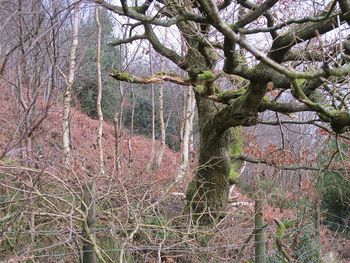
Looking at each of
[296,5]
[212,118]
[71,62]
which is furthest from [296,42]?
[71,62]

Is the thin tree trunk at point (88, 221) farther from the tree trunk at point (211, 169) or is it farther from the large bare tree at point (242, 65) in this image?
the tree trunk at point (211, 169)

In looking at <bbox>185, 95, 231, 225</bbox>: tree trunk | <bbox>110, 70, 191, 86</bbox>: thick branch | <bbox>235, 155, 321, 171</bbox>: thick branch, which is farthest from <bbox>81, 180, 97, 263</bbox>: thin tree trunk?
<bbox>235, 155, 321, 171</bbox>: thick branch

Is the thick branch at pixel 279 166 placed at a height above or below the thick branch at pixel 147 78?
below

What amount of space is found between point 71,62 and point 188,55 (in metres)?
4.73

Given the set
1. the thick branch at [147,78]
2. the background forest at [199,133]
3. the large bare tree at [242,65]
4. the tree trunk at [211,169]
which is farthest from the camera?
the tree trunk at [211,169]

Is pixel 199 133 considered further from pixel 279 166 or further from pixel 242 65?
pixel 242 65

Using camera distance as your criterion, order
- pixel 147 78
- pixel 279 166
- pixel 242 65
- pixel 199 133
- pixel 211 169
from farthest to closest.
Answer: pixel 199 133, pixel 279 166, pixel 211 169, pixel 147 78, pixel 242 65

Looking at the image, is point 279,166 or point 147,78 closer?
point 147,78

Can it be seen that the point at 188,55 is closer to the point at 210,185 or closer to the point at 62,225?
the point at 210,185

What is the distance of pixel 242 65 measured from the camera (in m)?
5.27

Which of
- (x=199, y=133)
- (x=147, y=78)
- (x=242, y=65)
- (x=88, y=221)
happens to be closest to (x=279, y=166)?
(x=199, y=133)

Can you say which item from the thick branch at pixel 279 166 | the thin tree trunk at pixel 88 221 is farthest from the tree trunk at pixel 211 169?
the thin tree trunk at pixel 88 221

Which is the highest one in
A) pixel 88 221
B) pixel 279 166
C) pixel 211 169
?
pixel 279 166

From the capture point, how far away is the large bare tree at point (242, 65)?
4195 mm
